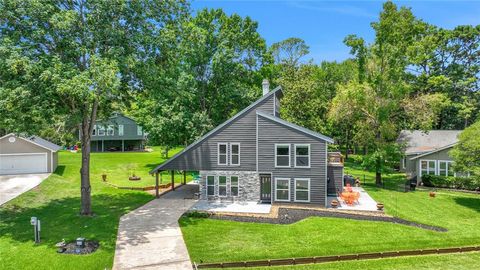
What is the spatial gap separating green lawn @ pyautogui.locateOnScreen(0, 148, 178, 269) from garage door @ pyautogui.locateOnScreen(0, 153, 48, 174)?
1.68 metres

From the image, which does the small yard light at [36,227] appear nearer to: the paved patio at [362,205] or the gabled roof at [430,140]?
the paved patio at [362,205]

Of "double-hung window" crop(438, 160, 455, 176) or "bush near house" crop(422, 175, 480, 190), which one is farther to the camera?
"double-hung window" crop(438, 160, 455, 176)

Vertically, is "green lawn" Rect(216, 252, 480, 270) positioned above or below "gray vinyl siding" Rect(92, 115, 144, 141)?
below

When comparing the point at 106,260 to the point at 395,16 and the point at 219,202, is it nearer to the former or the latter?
the point at 219,202

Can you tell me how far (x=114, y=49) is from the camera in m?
17.8

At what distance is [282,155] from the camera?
22000mm

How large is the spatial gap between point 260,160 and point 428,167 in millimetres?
18623

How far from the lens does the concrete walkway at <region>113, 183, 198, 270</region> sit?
12.6 metres

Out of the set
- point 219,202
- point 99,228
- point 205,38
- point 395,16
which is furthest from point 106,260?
point 395,16

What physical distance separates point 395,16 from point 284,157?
17403mm

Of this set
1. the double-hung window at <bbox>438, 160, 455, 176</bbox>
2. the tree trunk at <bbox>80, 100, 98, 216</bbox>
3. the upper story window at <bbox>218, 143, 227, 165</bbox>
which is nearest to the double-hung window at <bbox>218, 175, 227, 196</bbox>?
the upper story window at <bbox>218, 143, 227, 165</bbox>

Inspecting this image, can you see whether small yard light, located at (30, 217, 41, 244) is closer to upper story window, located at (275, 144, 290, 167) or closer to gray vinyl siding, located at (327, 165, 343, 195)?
upper story window, located at (275, 144, 290, 167)

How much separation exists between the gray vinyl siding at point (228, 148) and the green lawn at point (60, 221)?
3993mm

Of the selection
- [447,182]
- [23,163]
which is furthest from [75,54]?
[447,182]
